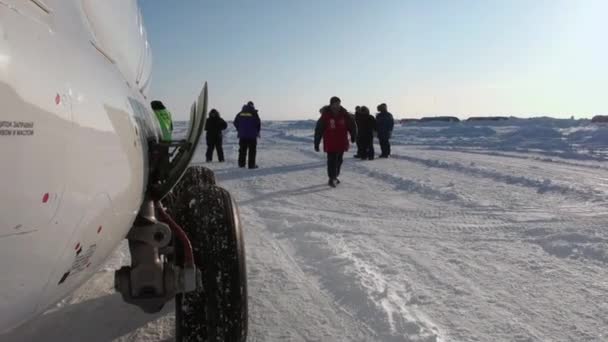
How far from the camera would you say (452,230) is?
180 inches

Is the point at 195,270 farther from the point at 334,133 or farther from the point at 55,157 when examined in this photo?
the point at 334,133

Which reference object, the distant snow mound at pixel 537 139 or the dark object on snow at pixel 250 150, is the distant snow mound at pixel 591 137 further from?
the dark object on snow at pixel 250 150

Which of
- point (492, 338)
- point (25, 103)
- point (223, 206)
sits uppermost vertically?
point (25, 103)

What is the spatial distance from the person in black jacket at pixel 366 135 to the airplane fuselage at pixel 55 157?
436 inches

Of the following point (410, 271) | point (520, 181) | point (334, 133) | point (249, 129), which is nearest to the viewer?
point (410, 271)

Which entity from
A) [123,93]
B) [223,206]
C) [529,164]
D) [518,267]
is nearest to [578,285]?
[518,267]

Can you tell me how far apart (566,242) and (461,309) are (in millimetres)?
2014

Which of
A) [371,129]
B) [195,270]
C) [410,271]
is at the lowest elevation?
[410,271]

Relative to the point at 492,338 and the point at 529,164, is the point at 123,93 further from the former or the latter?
the point at 529,164

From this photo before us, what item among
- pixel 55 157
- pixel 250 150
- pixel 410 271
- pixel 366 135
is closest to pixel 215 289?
pixel 55 157

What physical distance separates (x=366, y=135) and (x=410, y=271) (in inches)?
372

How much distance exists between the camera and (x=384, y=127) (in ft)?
42.0

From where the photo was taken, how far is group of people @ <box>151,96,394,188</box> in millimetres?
7883

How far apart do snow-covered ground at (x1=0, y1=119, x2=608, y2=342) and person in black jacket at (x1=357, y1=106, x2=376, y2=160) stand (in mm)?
5502
